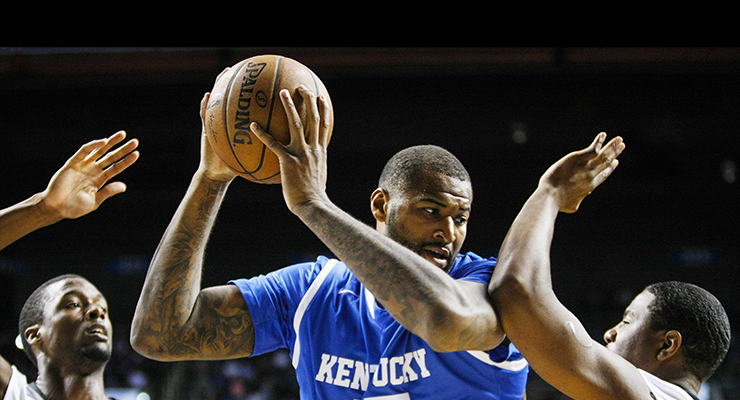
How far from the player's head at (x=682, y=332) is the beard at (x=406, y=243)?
2.96 ft

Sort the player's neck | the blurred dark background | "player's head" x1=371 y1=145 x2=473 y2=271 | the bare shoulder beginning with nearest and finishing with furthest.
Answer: "player's head" x1=371 y1=145 x2=473 y2=271, the bare shoulder, the player's neck, the blurred dark background

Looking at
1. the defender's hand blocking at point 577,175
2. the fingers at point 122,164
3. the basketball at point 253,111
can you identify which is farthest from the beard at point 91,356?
the defender's hand blocking at point 577,175

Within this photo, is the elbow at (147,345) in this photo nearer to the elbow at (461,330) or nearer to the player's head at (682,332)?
the elbow at (461,330)

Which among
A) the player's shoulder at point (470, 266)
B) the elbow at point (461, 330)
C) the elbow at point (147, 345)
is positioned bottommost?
the elbow at point (147, 345)

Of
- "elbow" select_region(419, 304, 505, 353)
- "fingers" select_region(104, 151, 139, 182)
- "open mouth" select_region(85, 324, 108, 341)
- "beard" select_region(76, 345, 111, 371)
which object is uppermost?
"fingers" select_region(104, 151, 139, 182)

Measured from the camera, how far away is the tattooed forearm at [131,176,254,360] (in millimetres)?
2076

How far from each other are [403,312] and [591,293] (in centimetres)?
1228

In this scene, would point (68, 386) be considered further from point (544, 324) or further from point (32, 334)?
point (544, 324)

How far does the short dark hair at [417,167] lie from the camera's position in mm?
2201

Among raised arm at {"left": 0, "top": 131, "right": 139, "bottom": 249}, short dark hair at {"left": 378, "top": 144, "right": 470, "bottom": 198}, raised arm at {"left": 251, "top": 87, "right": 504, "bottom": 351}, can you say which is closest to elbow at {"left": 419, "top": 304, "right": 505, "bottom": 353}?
raised arm at {"left": 251, "top": 87, "right": 504, "bottom": 351}

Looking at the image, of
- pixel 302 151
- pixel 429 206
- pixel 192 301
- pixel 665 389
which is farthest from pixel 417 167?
pixel 665 389

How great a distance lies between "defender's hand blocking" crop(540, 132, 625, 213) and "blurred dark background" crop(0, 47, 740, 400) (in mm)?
5745

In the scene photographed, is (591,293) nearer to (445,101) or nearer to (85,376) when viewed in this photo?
(445,101)

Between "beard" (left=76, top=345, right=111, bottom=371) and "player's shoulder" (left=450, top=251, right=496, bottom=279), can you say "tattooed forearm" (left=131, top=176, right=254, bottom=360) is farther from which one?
"beard" (left=76, top=345, right=111, bottom=371)
